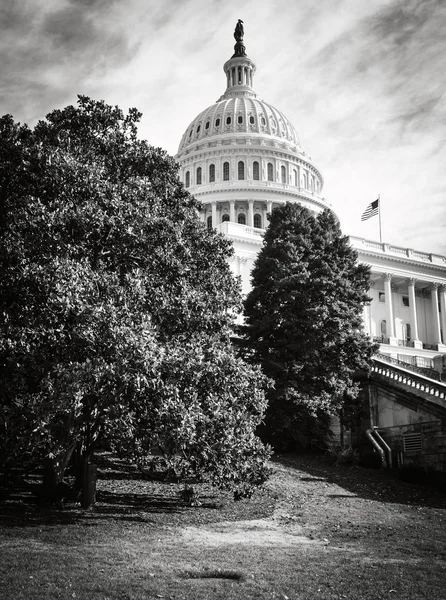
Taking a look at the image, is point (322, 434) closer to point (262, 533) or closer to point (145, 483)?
point (145, 483)

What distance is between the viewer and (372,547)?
50.1 ft

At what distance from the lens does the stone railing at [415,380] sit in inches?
1235

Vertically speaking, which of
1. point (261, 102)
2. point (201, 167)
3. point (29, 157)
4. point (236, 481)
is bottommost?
point (236, 481)

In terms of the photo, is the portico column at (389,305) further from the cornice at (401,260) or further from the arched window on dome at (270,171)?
the arched window on dome at (270,171)

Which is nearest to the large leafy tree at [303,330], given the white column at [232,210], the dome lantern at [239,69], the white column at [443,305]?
the white column at [443,305]

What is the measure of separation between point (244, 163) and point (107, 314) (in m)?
92.2

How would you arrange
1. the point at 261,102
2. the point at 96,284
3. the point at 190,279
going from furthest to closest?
the point at 261,102 < the point at 190,279 < the point at 96,284

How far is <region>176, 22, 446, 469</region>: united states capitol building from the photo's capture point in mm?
71000

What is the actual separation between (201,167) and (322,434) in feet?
259

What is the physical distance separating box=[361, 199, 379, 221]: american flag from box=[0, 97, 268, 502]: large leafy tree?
5439 cm

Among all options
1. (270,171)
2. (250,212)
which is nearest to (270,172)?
(270,171)

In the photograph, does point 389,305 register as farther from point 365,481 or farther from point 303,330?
point 365,481

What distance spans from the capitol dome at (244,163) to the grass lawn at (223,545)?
69485 mm

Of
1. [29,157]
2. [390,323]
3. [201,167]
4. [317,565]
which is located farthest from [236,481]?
[201,167]
